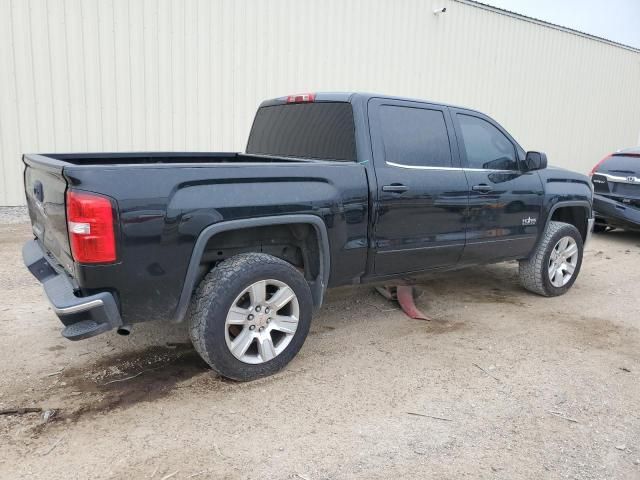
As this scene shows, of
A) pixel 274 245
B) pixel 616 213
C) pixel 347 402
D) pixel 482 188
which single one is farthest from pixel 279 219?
pixel 616 213

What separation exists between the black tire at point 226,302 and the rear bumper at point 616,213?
257 inches

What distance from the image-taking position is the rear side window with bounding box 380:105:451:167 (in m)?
4.05

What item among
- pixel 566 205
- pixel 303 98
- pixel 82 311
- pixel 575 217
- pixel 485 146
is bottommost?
pixel 82 311

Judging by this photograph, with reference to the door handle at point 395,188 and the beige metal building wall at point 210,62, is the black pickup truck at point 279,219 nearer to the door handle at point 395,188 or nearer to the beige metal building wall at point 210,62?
the door handle at point 395,188

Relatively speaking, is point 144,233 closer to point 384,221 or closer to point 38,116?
point 384,221

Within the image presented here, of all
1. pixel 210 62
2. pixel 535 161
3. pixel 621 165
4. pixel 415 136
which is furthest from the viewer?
pixel 210 62

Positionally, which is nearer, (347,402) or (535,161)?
(347,402)

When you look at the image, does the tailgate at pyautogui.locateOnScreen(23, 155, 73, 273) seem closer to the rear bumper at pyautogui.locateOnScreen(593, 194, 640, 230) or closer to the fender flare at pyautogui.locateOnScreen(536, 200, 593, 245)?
the fender flare at pyautogui.locateOnScreen(536, 200, 593, 245)

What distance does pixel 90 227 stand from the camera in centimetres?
275

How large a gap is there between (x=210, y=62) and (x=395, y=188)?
6.15m

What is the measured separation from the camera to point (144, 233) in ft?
9.48

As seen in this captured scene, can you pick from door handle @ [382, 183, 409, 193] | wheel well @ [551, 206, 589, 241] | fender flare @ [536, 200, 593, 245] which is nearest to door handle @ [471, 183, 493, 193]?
door handle @ [382, 183, 409, 193]

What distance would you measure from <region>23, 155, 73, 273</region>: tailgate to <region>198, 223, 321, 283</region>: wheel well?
799 millimetres

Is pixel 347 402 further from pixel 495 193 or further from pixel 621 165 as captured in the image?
pixel 621 165
